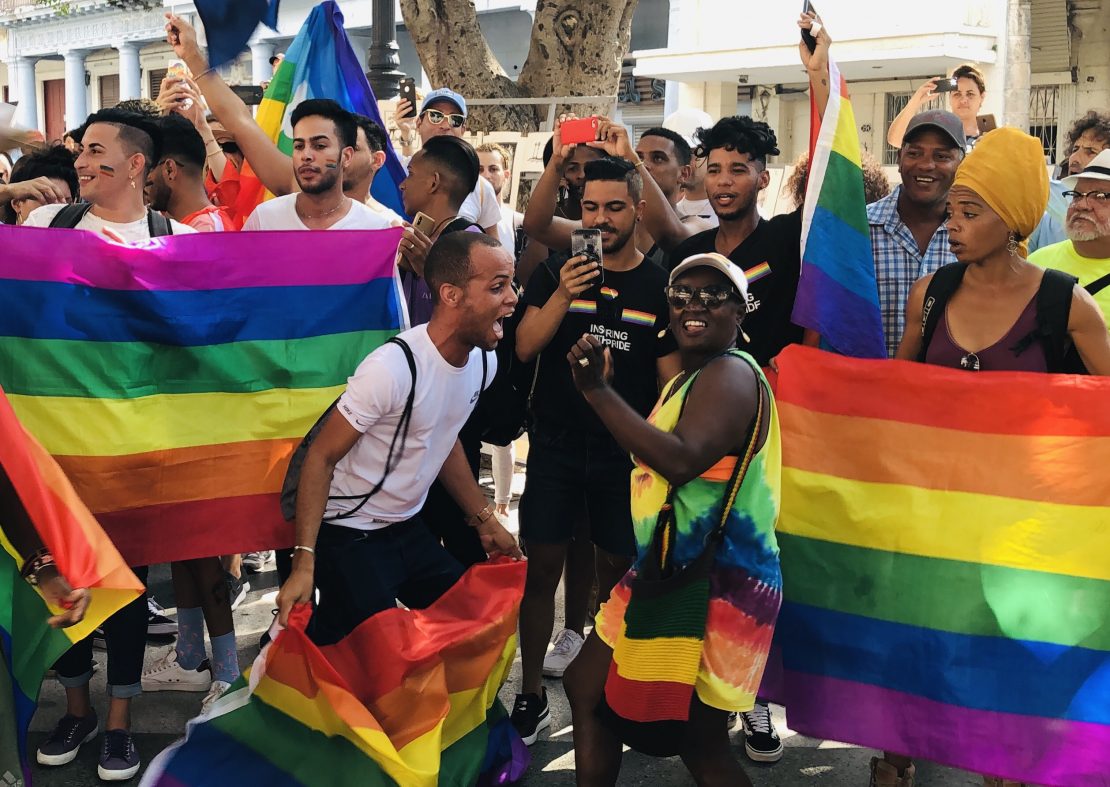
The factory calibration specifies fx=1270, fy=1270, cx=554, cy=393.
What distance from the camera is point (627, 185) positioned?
4.88 m

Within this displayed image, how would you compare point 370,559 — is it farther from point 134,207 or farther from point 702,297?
point 134,207

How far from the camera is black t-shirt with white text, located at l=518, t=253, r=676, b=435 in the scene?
15.8ft

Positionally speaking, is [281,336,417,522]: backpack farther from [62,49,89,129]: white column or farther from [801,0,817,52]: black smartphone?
[62,49,89,129]: white column

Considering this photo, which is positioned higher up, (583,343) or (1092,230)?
(1092,230)

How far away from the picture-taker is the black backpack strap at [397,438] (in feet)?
13.3

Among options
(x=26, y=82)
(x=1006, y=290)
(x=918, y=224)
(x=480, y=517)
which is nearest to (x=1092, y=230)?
(x=918, y=224)

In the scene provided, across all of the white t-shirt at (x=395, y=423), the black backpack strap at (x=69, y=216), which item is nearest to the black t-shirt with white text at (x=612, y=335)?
the white t-shirt at (x=395, y=423)

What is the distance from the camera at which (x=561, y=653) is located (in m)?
5.44

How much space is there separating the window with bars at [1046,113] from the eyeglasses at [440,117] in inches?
707

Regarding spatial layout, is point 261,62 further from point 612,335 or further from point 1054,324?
point 1054,324

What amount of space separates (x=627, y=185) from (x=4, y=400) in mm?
2391

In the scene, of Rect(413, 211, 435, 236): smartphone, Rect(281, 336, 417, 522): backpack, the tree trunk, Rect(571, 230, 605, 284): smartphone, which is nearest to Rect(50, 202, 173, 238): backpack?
Rect(413, 211, 435, 236): smartphone

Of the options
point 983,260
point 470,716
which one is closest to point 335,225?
point 470,716

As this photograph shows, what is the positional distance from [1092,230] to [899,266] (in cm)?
73
